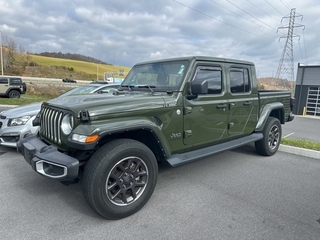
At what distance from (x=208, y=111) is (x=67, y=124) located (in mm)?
2078

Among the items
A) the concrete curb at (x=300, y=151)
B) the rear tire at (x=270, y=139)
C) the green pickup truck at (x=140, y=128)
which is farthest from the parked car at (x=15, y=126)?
the concrete curb at (x=300, y=151)

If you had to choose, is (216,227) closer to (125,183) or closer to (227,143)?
(125,183)

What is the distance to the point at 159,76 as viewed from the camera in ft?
12.2

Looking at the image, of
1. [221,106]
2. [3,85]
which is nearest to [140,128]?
[221,106]

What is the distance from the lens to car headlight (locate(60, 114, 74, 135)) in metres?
2.68

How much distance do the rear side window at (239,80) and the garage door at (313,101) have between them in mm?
20877

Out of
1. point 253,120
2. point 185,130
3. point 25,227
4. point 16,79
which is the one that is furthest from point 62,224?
point 16,79

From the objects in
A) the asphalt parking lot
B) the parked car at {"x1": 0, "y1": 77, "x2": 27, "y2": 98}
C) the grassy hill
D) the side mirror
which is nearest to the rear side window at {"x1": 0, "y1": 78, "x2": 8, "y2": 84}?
the parked car at {"x1": 0, "y1": 77, "x2": 27, "y2": 98}

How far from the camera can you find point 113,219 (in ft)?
8.76

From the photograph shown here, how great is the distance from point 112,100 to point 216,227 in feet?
6.34

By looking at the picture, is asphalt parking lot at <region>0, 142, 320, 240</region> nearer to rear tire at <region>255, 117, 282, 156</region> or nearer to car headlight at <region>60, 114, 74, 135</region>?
rear tire at <region>255, 117, 282, 156</region>

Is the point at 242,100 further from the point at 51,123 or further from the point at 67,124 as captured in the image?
the point at 51,123

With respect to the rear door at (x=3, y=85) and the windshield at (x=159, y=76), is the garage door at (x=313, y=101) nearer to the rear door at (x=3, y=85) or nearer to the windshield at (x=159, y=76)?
the windshield at (x=159, y=76)

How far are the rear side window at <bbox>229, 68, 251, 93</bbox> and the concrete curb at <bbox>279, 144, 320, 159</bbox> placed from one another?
2.11m
